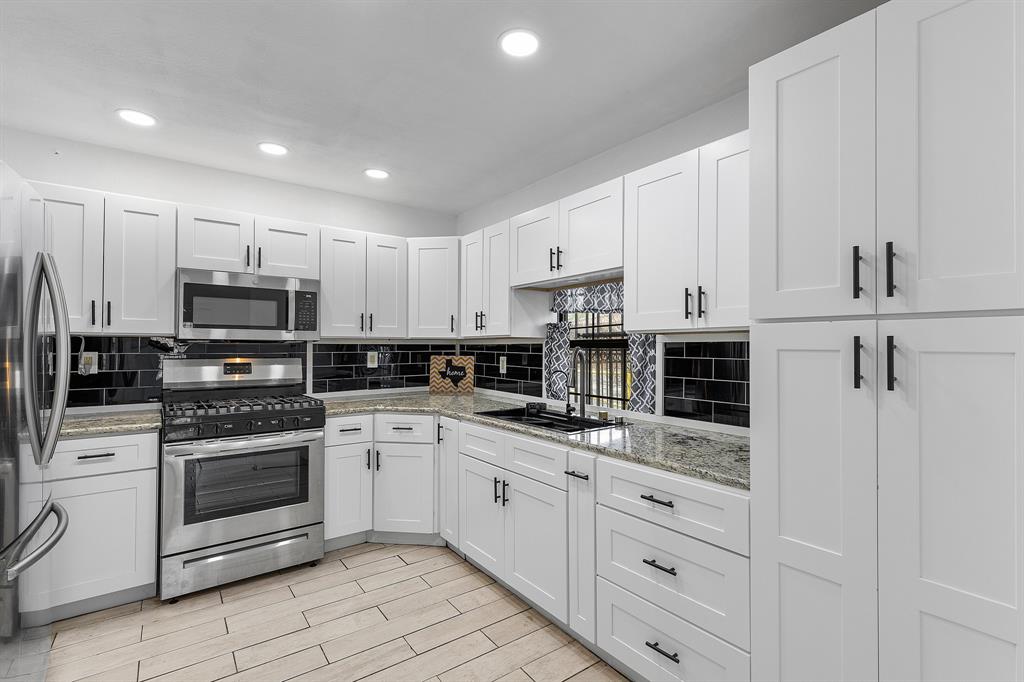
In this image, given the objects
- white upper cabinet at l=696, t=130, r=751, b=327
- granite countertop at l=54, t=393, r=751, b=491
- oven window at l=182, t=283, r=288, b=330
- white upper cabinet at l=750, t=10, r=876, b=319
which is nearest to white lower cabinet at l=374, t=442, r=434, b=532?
granite countertop at l=54, t=393, r=751, b=491

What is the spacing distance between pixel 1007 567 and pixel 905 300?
0.64m

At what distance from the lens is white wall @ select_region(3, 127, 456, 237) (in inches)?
110

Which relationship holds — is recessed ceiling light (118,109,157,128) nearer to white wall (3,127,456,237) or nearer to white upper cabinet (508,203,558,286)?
white wall (3,127,456,237)

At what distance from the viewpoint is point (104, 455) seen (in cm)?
245

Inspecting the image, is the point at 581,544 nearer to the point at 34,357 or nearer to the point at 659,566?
the point at 659,566

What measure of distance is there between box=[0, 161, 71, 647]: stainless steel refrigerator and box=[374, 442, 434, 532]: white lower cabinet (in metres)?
1.73

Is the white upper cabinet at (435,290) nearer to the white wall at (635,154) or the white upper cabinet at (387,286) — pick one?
the white upper cabinet at (387,286)

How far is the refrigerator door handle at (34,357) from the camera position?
5.36ft

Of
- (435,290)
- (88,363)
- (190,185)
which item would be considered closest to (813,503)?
(435,290)

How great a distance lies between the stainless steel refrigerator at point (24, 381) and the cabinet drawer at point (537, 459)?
5.99 ft

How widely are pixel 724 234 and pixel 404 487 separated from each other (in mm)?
2538

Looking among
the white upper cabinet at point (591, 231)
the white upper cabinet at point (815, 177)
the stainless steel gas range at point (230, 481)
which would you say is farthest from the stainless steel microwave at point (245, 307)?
the white upper cabinet at point (815, 177)

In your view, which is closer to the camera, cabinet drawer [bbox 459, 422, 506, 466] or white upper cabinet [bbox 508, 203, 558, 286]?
cabinet drawer [bbox 459, 422, 506, 466]

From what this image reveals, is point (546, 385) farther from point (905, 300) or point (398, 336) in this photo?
point (905, 300)
